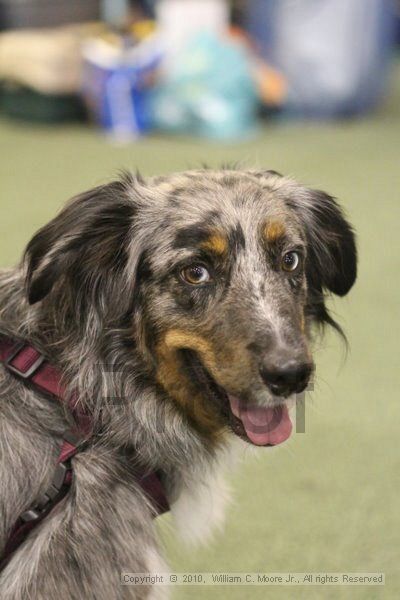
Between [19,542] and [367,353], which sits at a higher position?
[19,542]

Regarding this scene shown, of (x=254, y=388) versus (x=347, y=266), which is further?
(x=347, y=266)

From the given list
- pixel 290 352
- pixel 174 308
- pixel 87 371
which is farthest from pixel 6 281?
pixel 290 352

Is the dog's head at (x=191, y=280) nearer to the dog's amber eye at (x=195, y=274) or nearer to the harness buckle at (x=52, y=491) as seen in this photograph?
the dog's amber eye at (x=195, y=274)

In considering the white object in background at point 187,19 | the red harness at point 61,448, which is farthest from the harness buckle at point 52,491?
the white object in background at point 187,19

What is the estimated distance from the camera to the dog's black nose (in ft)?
6.04

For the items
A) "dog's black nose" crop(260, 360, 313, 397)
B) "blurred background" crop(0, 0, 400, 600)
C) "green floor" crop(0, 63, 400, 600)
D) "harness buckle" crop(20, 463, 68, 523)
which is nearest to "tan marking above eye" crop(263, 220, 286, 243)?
"dog's black nose" crop(260, 360, 313, 397)

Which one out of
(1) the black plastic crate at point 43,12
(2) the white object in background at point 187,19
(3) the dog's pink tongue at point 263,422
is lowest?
(3) the dog's pink tongue at point 263,422

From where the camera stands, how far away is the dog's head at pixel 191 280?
77.5 inches

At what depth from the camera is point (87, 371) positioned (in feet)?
6.79

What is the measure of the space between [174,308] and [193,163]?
4166mm

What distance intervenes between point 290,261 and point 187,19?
591cm

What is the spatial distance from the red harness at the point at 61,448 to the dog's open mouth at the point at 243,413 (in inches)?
10.2

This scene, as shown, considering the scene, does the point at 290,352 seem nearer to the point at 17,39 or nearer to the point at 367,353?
the point at 367,353

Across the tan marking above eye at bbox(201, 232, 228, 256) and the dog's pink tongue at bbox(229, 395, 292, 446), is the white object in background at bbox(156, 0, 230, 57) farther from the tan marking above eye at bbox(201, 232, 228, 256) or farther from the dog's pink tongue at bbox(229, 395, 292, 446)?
the dog's pink tongue at bbox(229, 395, 292, 446)
